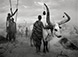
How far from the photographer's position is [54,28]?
5695 mm

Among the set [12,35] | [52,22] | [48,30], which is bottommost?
[12,35]

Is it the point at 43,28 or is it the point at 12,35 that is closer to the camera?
the point at 43,28

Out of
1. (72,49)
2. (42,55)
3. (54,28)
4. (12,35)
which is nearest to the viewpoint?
(54,28)

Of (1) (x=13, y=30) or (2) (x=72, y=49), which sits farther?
(1) (x=13, y=30)

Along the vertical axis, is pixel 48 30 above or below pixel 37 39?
above

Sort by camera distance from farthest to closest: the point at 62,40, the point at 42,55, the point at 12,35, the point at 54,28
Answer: the point at 12,35 → the point at 62,40 → the point at 42,55 → the point at 54,28

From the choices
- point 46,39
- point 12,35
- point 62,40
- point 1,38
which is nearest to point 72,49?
point 62,40

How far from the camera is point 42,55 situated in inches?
239

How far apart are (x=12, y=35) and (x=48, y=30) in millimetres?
4810

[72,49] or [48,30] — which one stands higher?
[48,30]

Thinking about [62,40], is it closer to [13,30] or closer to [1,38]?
[13,30]

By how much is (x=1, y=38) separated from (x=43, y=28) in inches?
213

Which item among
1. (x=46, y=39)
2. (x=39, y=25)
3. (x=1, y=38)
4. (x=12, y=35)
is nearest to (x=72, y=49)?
(x=46, y=39)

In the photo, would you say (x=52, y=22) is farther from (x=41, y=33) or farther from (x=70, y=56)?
(x=70, y=56)
